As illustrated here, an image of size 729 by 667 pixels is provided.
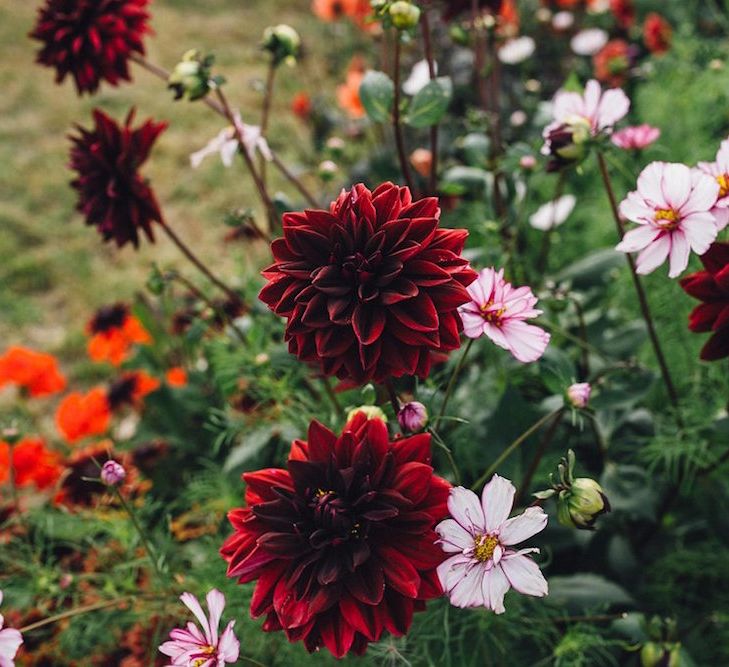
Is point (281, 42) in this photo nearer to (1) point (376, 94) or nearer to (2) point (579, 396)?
(1) point (376, 94)

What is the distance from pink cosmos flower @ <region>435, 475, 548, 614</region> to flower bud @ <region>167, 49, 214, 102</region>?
47 centimetres

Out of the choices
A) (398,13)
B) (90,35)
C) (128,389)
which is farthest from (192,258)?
(128,389)

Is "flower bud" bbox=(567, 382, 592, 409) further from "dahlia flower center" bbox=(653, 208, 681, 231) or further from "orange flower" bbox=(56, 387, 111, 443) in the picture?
"orange flower" bbox=(56, 387, 111, 443)

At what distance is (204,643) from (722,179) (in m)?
0.50

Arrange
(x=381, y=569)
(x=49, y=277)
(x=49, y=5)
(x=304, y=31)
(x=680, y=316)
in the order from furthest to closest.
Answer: (x=304, y=31) → (x=49, y=277) → (x=680, y=316) → (x=49, y=5) → (x=381, y=569)

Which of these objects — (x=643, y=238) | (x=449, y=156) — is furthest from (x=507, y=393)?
(x=449, y=156)

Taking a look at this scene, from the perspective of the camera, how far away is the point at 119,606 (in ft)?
2.82

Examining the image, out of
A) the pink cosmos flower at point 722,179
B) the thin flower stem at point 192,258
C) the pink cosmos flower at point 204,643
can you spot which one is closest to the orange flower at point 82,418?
the thin flower stem at point 192,258

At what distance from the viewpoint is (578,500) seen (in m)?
0.51

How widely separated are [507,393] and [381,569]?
14.3 inches

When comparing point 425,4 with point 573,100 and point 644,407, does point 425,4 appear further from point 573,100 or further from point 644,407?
point 644,407

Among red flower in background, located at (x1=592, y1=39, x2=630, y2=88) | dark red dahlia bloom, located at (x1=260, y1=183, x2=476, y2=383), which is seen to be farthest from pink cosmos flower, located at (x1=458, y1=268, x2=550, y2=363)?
red flower in background, located at (x1=592, y1=39, x2=630, y2=88)

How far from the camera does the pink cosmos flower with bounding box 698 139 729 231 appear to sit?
559mm

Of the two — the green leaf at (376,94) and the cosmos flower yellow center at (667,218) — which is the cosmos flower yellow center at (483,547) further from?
the green leaf at (376,94)
